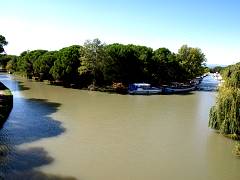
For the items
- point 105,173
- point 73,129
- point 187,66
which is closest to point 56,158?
point 105,173

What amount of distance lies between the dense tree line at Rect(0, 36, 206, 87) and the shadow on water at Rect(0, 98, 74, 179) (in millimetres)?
19526

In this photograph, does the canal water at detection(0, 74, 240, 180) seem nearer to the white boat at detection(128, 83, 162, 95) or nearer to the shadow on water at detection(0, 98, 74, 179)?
the shadow on water at detection(0, 98, 74, 179)

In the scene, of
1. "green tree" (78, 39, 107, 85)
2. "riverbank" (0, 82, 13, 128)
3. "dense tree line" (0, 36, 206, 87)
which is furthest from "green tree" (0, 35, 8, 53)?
"riverbank" (0, 82, 13, 128)

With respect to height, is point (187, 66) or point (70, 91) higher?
point (187, 66)

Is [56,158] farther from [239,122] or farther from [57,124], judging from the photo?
[239,122]

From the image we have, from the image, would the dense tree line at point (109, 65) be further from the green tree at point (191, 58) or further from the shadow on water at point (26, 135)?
the shadow on water at point (26, 135)

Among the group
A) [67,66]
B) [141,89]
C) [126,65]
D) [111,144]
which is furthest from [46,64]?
[111,144]

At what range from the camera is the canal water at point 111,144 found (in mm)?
21828

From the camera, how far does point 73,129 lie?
3278 cm

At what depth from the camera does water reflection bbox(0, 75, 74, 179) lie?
21.0m

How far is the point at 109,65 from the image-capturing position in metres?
65.4

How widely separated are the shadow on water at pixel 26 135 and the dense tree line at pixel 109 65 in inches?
769

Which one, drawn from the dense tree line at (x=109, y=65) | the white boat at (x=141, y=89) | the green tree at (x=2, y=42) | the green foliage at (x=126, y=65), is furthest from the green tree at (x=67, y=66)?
the green tree at (x=2, y=42)

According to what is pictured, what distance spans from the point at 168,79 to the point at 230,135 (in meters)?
46.3
